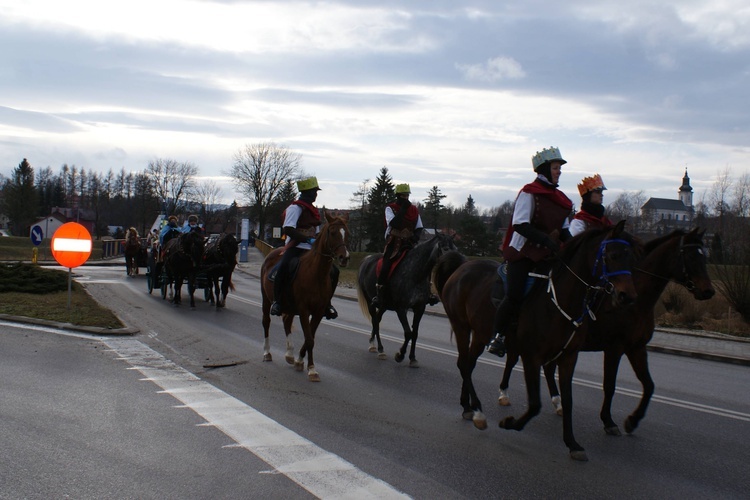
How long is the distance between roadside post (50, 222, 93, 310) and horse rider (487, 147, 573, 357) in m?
10.2

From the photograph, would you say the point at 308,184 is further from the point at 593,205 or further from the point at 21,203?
the point at 21,203

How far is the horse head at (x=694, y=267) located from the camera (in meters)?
6.78

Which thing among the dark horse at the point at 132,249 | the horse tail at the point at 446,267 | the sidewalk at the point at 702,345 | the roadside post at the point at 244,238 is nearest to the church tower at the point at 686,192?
the roadside post at the point at 244,238

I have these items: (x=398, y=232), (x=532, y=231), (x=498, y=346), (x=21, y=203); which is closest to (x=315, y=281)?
(x=398, y=232)

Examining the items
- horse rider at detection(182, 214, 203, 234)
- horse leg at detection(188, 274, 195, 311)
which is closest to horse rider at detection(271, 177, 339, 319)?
horse leg at detection(188, 274, 195, 311)

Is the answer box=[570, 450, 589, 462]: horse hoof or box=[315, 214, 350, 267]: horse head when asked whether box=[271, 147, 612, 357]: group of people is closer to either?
box=[570, 450, 589, 462]: horse hoof

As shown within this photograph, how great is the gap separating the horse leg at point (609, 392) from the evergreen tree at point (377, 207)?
6502cm

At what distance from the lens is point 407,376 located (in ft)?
30.7

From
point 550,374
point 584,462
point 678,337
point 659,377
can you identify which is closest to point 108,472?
point 584,462

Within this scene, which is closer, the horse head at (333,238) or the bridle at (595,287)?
the bridle at (595,287)

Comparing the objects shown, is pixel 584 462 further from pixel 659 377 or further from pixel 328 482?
pixel 659 377

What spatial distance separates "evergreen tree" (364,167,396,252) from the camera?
73812mm

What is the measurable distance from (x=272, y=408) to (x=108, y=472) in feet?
7.82

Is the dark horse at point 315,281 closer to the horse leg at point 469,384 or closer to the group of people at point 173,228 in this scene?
the horse leg at point 469,384
